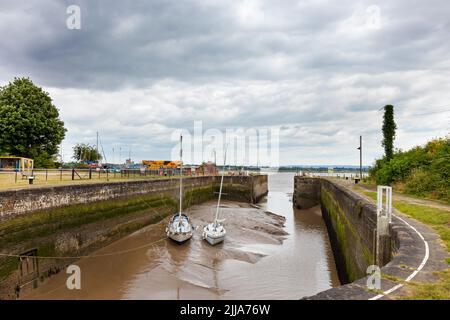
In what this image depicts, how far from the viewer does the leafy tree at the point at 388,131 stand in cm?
3369

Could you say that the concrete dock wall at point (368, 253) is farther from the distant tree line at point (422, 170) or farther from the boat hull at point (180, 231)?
the boat hull at point (180, 231)

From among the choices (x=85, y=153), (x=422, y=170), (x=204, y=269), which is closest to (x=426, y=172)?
(x=422, y=170)

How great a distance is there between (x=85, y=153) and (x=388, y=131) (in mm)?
62272

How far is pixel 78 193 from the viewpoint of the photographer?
16.7 m

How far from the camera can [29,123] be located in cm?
3328

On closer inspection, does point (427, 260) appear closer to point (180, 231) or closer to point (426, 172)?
point (180, 231)

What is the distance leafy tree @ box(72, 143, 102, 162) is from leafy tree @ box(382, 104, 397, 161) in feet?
195

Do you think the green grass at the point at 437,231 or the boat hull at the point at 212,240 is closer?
the green grass at the point at 437,231

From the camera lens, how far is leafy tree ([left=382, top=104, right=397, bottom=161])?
111 feet

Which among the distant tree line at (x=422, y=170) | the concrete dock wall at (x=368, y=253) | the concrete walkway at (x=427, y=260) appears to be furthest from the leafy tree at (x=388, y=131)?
the concrete walkway at (x=427, y=260)

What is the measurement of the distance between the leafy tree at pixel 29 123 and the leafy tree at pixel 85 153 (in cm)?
3598
